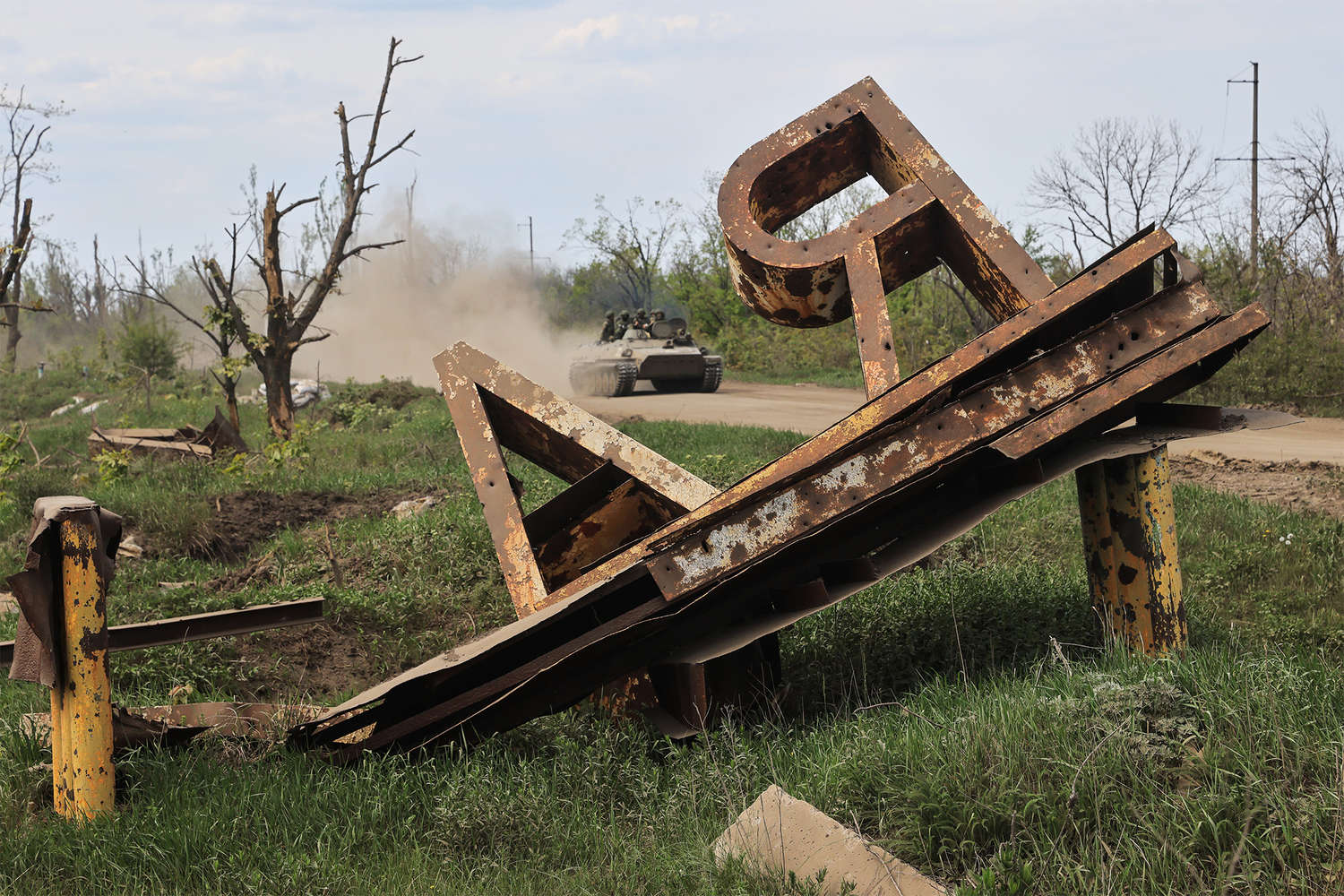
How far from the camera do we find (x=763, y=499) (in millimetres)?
3732

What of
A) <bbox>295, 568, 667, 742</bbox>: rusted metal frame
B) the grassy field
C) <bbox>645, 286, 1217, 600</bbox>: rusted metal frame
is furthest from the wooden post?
<bbox>295, 568, 667, 742</bbox>: rusted metal frame

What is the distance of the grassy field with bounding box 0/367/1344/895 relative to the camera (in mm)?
2727

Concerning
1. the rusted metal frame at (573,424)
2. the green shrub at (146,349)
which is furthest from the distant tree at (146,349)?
the rusted metal frame at (573,424)

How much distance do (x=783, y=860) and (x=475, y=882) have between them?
926 mm

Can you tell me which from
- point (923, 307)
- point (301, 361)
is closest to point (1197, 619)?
point (923, 307)

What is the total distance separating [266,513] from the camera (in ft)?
30.0

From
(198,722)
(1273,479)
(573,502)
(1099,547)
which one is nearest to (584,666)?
(573,502)

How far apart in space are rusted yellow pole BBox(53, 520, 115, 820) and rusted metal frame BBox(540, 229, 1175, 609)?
74.1 inches

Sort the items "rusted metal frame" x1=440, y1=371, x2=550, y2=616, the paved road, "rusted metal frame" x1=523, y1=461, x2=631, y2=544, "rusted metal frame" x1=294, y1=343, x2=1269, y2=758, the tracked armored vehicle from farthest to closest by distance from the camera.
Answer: the tracked armored vehicle
the paved road
"rusted metal frame" x1=523, y1=461, x2=631, y2=544
"rusted metal frame" x1=440, y1=371, x2=550, y2=616
"rusted metal frame" x1=294, y1=343, x2=1269, y2=758

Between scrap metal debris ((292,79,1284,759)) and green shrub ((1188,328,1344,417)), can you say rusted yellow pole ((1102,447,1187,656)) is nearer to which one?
scrap metal debris ((292,79,1284,759))

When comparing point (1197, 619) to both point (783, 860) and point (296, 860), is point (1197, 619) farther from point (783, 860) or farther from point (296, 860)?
point (296, 860)

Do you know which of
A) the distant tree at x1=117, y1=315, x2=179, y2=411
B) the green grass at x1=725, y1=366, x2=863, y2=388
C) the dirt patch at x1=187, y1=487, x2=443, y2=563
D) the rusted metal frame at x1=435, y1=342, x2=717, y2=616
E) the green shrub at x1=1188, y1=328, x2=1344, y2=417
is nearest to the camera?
the rusted metal frame at x1=435, y1=342, x2=717, y2=616

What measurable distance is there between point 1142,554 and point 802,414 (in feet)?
48.6

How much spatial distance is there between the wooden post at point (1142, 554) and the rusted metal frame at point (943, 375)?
0.71 m
